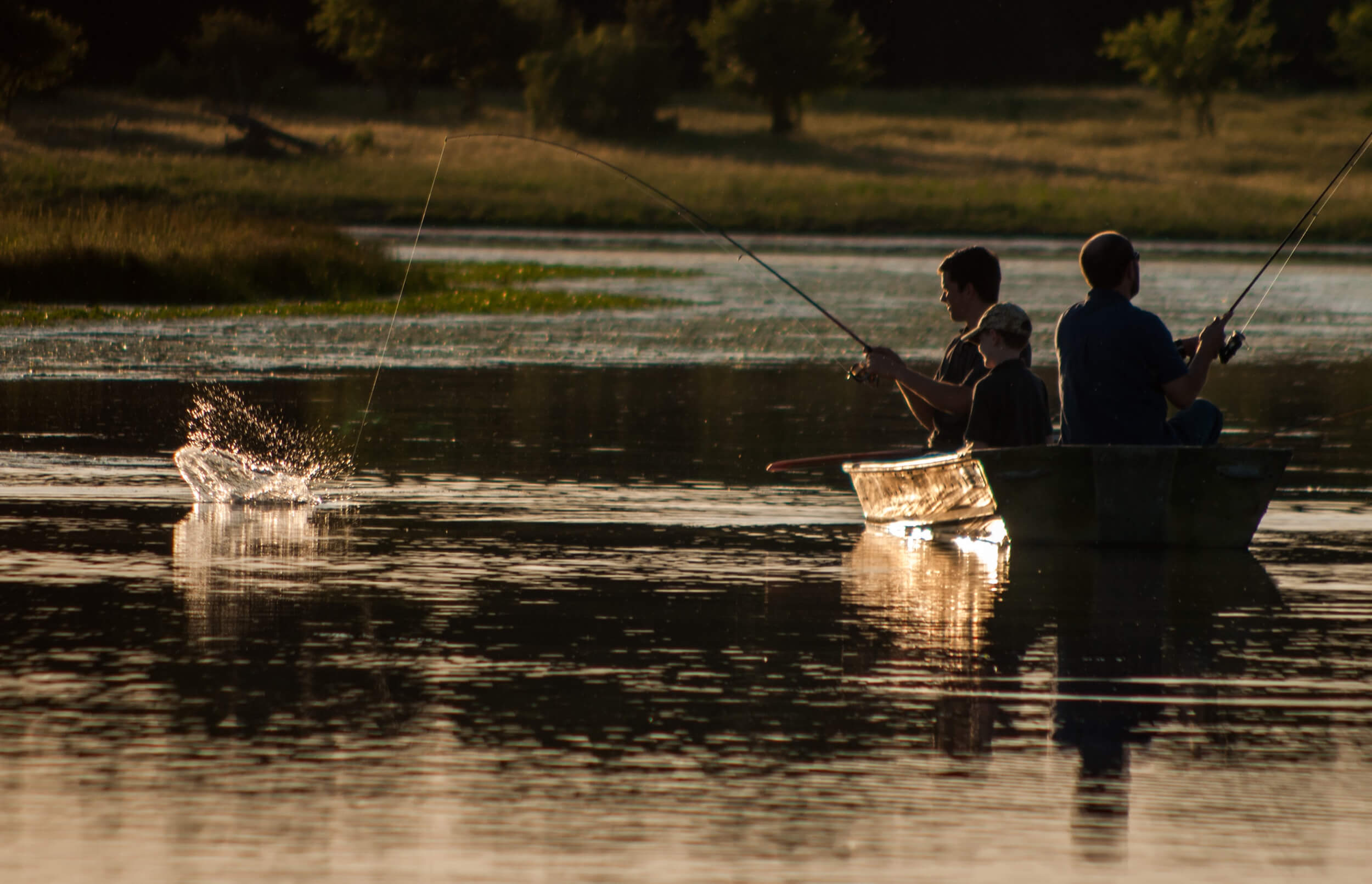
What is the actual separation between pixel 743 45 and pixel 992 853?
89.5 m

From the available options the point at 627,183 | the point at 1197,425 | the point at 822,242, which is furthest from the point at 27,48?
the point at 1197,425

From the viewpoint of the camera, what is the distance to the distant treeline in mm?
107375

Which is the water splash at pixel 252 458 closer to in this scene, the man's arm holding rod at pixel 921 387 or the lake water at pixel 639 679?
the lake water at pixel 639 679

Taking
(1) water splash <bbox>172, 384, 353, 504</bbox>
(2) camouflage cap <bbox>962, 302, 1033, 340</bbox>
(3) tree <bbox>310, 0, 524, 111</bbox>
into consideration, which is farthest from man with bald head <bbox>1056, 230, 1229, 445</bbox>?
(3) tree <bbox>310, 0, 524, 111</bbox>

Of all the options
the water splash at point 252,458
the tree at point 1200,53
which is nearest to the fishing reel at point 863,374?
the water splash at point 252,458

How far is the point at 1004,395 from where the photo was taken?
10.2 meters

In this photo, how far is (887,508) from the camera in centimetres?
1095

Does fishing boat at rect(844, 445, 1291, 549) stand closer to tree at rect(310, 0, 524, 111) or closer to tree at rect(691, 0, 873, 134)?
tree at rect(691, 0, 873, 134)

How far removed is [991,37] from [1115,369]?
4005 inches

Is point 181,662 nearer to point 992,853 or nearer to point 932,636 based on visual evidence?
point 932,636

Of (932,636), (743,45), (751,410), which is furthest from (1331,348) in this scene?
(743,45)

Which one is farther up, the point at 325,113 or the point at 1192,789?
the point at 325,113

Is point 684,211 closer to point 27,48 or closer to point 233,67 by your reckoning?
point 27,48

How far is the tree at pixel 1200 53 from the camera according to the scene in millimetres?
90062
